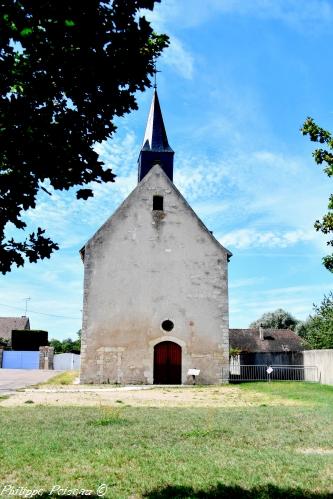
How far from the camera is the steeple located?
1014 inches

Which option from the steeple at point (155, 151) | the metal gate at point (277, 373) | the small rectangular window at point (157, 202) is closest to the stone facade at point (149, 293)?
the small rectangular window at point (157, 202)

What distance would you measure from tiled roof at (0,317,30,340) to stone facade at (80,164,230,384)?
39.2 m

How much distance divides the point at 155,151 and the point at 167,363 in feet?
39.7

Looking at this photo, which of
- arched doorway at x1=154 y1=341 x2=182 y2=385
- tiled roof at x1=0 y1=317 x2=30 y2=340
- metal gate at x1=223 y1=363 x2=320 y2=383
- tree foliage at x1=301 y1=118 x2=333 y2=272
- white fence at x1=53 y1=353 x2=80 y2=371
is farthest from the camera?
tiled roof at x1=0 y1=317 x2=30 y2=340

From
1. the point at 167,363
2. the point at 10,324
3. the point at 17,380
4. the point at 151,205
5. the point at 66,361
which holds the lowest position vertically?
the point at 66,361

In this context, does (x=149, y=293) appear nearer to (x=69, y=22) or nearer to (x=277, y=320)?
(x=69, y=22)

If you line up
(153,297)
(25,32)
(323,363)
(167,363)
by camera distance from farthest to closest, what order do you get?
(323,363), (153,297), (167,363), (25,32)

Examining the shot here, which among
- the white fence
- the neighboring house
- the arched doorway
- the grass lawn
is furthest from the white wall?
the white fence

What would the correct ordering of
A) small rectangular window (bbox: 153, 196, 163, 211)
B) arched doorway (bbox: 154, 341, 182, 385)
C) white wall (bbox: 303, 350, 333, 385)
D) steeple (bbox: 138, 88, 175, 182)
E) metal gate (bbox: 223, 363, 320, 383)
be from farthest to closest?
steeple (bbox: 138, 88, 175, 182), metal gate (bbox: 223, 363, 320, 383), small rectangular window (bbox: 153, 196, 163, 211), arched doorway (bbox: 154, 341, 182, 385), white wall (bbox: 303, 350, 333, 385)

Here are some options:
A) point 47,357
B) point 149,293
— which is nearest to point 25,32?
point 149,293

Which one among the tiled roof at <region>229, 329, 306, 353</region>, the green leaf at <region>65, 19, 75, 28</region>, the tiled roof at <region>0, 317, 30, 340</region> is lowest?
the tiled roof at <region>229, 329, 306, 353</region>

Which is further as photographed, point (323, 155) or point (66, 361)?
point (66, 361)

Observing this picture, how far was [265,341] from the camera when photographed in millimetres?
40000

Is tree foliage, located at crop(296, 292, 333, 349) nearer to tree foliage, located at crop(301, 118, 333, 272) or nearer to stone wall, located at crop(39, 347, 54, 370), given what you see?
tree foliage, located at crop(301, 118, 333, 272)
